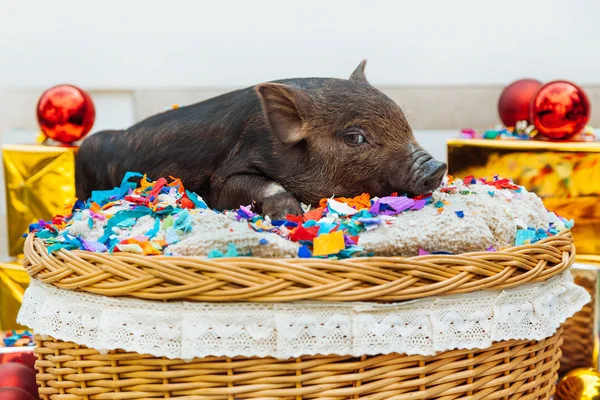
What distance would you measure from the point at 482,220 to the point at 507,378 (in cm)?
24

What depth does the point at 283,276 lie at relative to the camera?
1000 millimetres

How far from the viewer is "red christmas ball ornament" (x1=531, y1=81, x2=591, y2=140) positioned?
1.87m

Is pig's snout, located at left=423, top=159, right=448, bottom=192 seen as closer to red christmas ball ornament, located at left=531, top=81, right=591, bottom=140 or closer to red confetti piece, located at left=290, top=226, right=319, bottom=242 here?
red confetti piece, located at left=290, top=226, right=319, bottom=242

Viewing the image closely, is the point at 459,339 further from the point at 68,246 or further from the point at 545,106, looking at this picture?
the point at 545,106

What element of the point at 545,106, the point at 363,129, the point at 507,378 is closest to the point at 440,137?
the point at 545,106

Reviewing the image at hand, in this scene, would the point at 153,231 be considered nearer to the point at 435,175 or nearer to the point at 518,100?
the point at 435,175

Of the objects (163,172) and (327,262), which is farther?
(163,172)

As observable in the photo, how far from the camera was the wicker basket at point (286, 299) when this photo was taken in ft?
3.29

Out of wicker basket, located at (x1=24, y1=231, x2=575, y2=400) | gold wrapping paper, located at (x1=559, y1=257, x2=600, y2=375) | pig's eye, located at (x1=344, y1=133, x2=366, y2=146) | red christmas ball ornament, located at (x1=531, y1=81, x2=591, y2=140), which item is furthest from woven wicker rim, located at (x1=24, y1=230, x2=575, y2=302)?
red christmas ball ornament, located at (x1=531, y1=81, x2=591, y2=140)

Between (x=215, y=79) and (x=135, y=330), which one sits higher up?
(x=215, y=79)

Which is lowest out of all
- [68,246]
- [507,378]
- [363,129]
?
[507,378]

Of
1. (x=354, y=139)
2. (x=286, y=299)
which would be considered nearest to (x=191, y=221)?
(x=286, y=299)

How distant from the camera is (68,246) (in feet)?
3.74

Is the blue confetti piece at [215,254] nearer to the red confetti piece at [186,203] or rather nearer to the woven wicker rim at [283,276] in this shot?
the woven wicker rim at [283,276]
